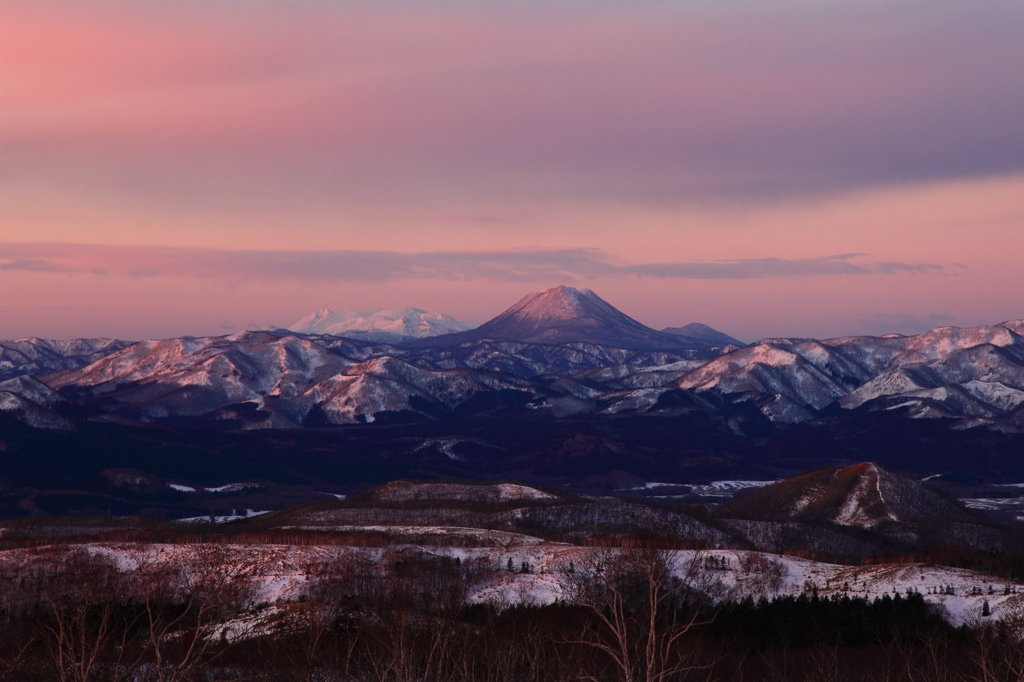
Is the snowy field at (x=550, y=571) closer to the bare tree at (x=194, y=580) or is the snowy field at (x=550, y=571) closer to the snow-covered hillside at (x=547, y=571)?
the snow-covered hillside at (x=547, y=571)

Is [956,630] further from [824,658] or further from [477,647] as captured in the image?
[477,647]

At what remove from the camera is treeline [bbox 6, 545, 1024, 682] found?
74.2 metres

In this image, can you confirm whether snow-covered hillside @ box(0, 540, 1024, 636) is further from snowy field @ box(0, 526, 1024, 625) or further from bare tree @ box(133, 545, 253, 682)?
bare tree @ box(133, 545, 253, 682)

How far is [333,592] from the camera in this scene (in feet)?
451

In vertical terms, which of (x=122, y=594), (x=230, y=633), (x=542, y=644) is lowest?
(x=122, y=594)

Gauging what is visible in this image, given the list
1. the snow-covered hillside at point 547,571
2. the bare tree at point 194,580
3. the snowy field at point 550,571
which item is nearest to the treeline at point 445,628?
the bare tree at point 194,580

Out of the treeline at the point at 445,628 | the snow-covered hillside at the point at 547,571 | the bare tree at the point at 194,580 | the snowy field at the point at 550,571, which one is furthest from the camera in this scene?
the snow-covered hillside at the point at 547,571

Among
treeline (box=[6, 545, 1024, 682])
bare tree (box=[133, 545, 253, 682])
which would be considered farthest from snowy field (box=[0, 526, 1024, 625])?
treeline (box=[6, 545, 1024, 682])

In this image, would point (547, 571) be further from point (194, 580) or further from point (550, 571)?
point (194, 580)

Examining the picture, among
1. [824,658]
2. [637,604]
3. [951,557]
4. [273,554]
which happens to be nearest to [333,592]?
[273,554]

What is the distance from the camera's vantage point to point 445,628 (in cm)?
9169

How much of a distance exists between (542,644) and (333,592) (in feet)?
187

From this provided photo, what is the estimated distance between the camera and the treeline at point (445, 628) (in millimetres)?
74188

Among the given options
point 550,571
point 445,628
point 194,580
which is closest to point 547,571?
point 550,571
